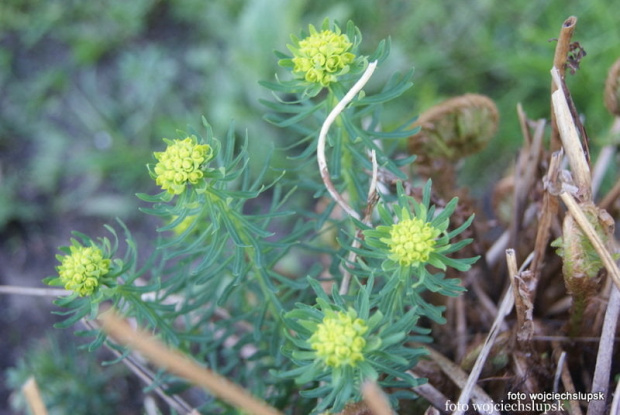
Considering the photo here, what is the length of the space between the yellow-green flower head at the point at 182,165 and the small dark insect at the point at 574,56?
68cm

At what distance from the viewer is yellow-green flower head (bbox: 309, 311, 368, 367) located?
0.88 m

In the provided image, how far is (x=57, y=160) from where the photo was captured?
A: 2711mm

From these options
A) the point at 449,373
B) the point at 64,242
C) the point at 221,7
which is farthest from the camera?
the point at 221,7

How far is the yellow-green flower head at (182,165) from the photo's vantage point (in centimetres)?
100

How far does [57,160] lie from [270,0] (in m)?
1.16

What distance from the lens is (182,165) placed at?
39.3 inches

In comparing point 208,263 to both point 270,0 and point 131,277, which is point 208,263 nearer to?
point 131,277

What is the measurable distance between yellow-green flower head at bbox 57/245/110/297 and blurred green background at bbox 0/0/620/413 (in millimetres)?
1395

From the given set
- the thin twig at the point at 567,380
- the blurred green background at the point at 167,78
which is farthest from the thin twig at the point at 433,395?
the blurred green background at the point at 167,78

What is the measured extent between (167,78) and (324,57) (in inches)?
75.3

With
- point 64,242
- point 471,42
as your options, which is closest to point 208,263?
point 64,242

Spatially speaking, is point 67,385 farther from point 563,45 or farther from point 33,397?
point 563,45

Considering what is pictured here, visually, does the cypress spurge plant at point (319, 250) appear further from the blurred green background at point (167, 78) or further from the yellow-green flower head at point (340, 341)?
the blurred green background at point (167, 78)

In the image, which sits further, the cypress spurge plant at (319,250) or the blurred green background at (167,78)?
the blurred green background at (167,78)
